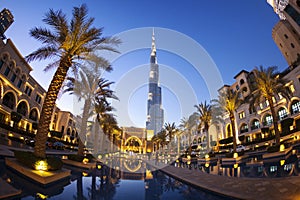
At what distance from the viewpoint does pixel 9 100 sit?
32688 millimetres

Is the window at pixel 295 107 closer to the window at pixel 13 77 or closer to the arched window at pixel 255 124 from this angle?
the arched window at pixel 255 124

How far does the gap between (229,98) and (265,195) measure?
72.7 feet

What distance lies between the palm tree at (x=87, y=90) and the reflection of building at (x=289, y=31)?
37318 mm

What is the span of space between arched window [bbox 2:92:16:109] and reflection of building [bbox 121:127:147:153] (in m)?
72.0

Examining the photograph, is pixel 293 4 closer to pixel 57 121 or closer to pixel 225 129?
pixel 225 129

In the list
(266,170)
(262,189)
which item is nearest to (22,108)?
(266,170)

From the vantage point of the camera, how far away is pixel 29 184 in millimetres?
8047

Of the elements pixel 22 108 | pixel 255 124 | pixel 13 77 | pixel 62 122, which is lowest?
pixel 255 124

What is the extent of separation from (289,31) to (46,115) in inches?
1856

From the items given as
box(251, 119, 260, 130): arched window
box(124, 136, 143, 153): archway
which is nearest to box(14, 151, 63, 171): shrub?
box(251, 119, 260, 130): arched window

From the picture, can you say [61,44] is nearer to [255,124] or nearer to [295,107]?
[295,107]

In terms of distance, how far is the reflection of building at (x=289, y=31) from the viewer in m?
33.2

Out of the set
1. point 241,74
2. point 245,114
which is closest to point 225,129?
point 245,114

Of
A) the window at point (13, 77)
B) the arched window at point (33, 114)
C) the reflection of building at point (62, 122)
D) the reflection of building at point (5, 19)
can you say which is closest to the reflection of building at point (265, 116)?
the window at point (13, 77)
